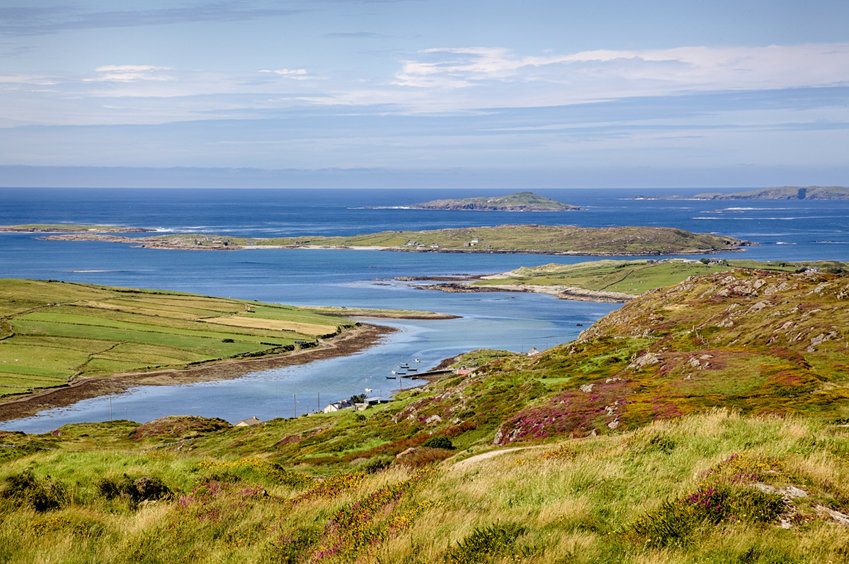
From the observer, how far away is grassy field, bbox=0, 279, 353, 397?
139875 mm

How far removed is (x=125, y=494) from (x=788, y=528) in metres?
17.1

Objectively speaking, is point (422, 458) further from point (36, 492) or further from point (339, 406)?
point (339, 406)

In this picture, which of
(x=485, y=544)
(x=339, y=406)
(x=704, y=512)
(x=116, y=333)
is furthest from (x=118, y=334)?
(x=704, y=512)

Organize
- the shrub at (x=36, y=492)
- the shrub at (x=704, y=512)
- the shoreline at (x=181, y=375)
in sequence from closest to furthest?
the shrub at (x=704, y=512)
the shrub at (x=36, y=492)
the shoreline at (x=181, y=375)

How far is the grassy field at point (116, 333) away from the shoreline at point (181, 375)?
3.54 metres

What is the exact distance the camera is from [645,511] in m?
13.2

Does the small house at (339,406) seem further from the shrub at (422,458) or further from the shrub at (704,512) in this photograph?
the shrub at (704,512)

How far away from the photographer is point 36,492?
18.8 meters

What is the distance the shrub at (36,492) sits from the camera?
18.3 meters

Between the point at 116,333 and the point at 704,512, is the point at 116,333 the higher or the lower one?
the lower one

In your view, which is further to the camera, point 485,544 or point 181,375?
point 181,375

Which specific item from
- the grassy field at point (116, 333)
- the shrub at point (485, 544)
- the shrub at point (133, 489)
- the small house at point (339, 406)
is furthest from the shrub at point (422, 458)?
the grassy field at point (116, 333)

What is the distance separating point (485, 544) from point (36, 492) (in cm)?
1361

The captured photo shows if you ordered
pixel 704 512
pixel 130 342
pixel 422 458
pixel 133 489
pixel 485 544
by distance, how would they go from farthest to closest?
pixel 130 342
pixel 422 458
pixel 133 489
pixel 704 512
pixel 485 544
